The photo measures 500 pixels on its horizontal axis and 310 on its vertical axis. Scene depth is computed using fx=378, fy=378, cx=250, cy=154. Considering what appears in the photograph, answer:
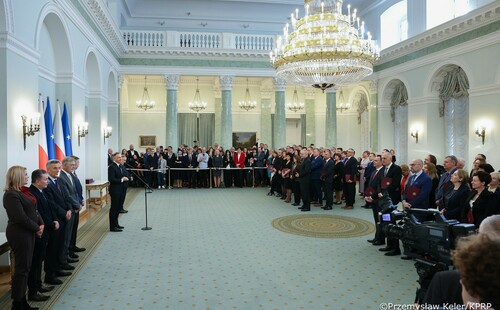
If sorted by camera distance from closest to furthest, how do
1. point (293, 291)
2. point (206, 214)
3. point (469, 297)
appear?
1. point (469, 297)
2. point (293, 291)
3. point (206, 214)

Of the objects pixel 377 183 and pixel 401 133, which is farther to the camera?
pixel 401 133

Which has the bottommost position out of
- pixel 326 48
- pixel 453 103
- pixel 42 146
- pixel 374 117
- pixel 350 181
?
pixel 350 181

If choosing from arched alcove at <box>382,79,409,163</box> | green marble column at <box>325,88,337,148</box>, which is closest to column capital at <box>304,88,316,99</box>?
green marble column at <box>325,88,337,148</box>

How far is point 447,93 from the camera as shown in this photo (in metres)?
14.1

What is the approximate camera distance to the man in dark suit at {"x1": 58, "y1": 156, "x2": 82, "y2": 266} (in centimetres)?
572

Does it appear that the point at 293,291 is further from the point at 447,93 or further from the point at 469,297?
the point at 447,93

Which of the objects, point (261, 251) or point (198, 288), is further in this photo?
point (261, 251)

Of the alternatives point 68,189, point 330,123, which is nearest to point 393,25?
point 330,123

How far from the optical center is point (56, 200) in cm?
527

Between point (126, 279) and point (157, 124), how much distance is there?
16.9 meters

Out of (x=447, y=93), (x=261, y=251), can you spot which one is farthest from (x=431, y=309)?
(x=447, y=93)

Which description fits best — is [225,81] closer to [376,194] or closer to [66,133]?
[66,133]

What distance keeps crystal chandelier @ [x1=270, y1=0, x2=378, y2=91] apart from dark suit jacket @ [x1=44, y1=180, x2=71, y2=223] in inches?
249

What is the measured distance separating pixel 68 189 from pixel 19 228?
5.81 ft
